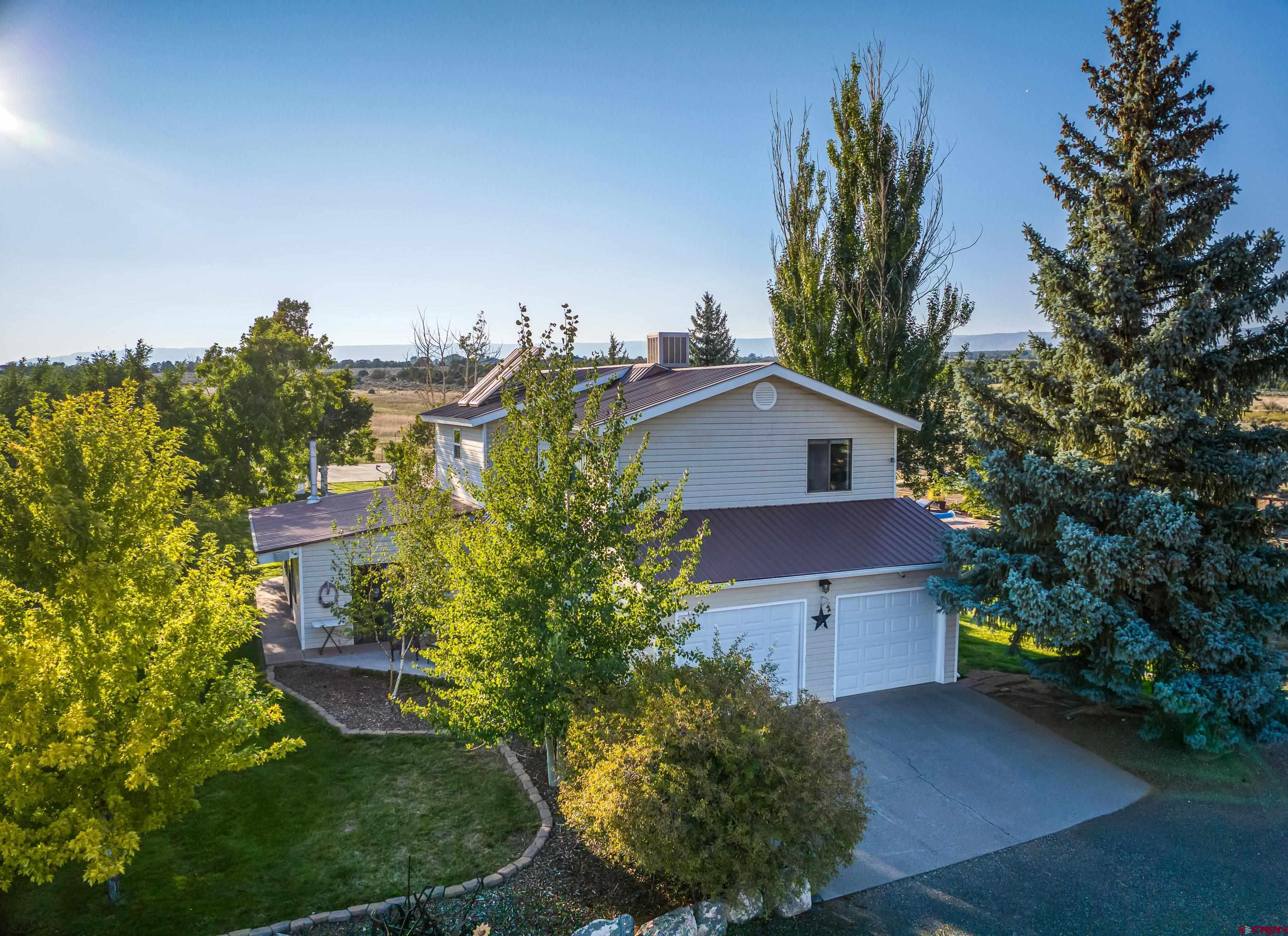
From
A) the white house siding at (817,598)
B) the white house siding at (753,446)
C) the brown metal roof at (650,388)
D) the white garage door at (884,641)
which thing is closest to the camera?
the white house siding at (817,598)

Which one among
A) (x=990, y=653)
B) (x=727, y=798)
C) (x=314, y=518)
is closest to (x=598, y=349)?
(x=727, y=798)

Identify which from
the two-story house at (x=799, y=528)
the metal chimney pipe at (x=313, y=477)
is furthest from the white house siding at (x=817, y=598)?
the metal chimney pipe at (x=313, y=477)

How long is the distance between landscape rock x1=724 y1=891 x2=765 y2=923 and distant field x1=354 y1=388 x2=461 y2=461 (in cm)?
4445

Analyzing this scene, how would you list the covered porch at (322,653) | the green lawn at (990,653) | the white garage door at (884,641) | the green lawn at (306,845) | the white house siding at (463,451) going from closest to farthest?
the green lawn at (306,845) → the white garage door at (884,641) → the covered porch at (322,653) → the green lawn at (990,653) → the white house siding at (463,451)

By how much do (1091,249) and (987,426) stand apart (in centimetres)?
307

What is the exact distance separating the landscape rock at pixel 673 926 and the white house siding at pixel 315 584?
10342 mm

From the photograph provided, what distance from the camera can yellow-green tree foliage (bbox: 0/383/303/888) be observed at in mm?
5746

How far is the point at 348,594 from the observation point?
15.2 meters

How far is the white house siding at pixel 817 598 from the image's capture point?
11.8m

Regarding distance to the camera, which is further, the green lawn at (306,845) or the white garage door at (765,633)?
the white garage door at (765,633)

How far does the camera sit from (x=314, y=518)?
17.5m

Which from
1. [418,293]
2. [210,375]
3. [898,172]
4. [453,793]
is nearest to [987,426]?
[453,793]

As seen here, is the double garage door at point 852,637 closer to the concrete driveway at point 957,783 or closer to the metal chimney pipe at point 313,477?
the concrete driveway at point 957,783

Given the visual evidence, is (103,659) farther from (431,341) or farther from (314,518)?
(431,341)
